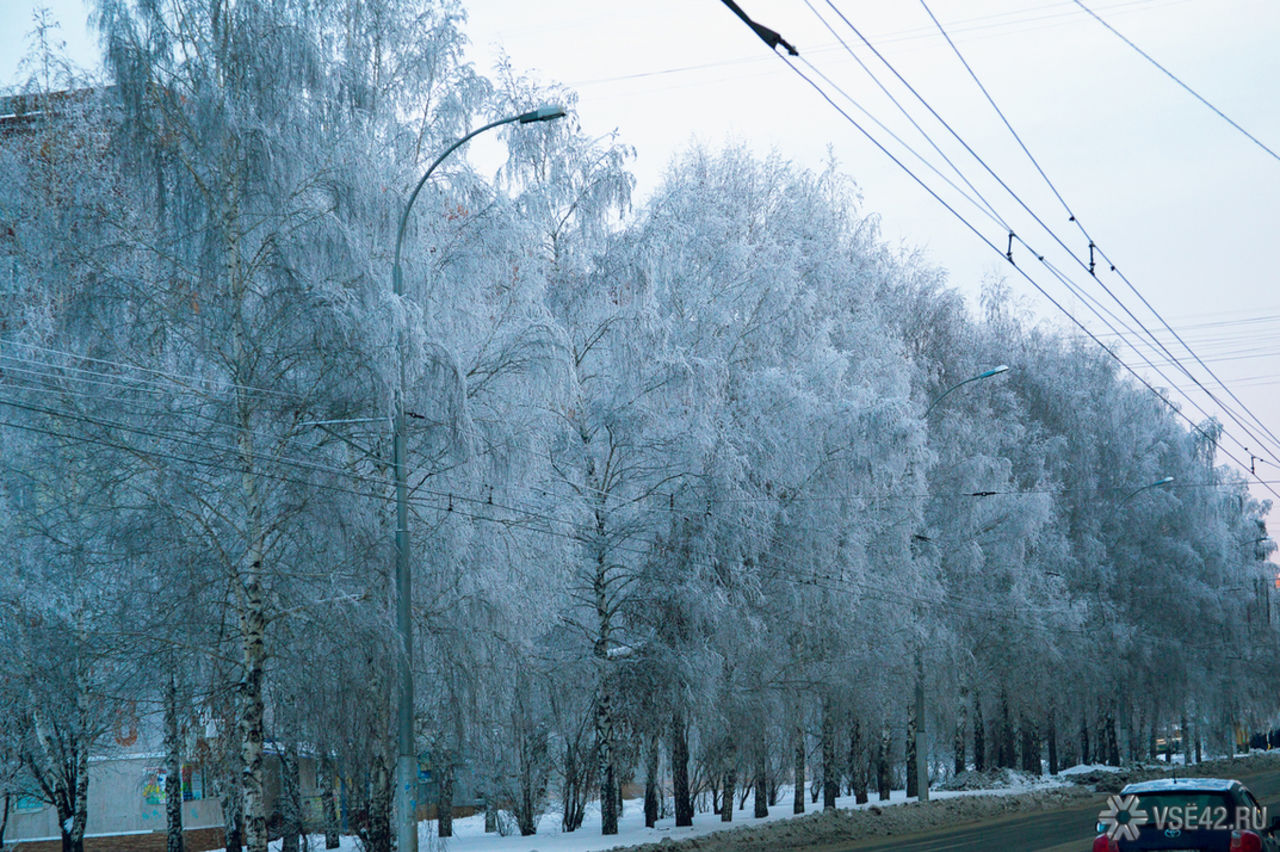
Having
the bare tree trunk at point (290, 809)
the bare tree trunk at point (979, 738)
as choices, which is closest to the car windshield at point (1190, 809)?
the bare tree trunk at point (290, 809)

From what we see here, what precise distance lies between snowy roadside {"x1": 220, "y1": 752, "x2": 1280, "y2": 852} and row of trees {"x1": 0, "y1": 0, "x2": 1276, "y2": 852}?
50.8 inches

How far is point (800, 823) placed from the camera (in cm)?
3159

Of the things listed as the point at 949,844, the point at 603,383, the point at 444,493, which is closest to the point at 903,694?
the point at 949,844

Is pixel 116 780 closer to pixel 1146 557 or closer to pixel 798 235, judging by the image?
pixel 798 235

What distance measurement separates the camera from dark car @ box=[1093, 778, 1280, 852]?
511 inches

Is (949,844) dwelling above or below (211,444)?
below

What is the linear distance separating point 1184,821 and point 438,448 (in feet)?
41.8

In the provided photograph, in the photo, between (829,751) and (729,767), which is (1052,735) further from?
(729,767)

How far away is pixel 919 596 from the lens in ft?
121

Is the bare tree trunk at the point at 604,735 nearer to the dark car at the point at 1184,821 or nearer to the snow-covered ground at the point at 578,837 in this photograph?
the snow-covered ground at the point at 578,837

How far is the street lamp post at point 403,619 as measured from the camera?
18.9 metres

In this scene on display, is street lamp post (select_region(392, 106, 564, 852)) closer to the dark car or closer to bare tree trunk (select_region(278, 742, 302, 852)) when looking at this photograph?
bare tree trunk (select_region(278, 742, 302, 852))

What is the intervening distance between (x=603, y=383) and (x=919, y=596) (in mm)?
11790

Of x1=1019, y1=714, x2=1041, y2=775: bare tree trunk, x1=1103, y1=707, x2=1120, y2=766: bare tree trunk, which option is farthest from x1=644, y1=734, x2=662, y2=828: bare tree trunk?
x1=1103, y1=707, x2=1120, y2=766: bare tree trunk
